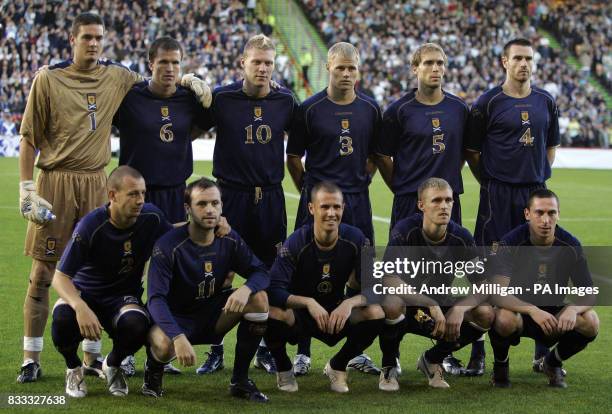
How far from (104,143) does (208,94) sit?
2.57 feet

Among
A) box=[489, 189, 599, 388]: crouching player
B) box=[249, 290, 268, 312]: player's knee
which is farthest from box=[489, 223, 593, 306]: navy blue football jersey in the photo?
box=[249, 290, 268, 312]: player's knee

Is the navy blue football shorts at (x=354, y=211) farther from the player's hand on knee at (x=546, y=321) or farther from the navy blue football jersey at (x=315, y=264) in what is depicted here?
the player's hand on knee at (x=546, y=321)

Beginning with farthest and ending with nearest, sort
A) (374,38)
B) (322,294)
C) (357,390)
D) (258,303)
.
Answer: (374,38) → (322,294) → (357,390) → (258,303)

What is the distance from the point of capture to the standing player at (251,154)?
666 cm

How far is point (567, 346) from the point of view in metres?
5.96

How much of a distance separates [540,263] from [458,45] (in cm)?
2845

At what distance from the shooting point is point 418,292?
20.3 feet

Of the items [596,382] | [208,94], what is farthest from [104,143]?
[596,382]

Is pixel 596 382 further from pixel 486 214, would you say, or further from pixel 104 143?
pixel 104 143

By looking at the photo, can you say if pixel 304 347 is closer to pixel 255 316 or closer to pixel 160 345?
pixel 255 316

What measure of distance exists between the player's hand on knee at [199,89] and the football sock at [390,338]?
199cm

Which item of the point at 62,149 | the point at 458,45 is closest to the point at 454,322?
the point at 62,149

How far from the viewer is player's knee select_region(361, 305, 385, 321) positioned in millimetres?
5785

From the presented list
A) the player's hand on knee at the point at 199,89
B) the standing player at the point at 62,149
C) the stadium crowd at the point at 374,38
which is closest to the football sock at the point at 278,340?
the standing player at the point at 62,149
